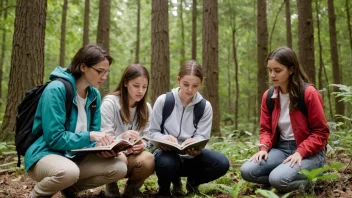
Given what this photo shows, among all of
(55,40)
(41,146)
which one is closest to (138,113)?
(41,146)

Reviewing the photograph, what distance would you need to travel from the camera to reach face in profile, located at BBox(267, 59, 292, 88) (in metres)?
3.26

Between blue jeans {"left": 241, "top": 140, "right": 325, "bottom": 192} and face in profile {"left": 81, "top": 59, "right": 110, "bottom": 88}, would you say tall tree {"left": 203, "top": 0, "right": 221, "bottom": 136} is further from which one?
face in profile {"left": 81, "top": 59, "right": 110, "bottom": 88}

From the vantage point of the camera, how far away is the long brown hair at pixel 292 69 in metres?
3.23

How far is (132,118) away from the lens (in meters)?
3.68

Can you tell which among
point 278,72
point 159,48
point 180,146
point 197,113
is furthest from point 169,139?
point 159,48

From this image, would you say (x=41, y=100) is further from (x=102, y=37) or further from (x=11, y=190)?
(x=102, y=37)

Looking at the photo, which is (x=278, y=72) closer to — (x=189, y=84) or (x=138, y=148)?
(x=189, y=84)

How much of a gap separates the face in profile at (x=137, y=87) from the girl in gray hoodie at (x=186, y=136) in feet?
0.74

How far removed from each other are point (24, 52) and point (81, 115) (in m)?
2.71

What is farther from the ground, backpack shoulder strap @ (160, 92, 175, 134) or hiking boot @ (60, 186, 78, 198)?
backpack shoulder strap @ (160, 92, 175, 134)

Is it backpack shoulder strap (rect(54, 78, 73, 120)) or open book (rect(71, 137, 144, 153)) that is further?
backpack shoulder strap (rect(54, 78, 73, 120))

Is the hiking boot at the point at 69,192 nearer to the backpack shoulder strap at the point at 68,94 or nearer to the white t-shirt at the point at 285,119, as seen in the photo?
the backpack shoulder strap at the point at 68,94

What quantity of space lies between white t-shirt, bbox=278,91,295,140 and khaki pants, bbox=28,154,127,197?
1.78 metres

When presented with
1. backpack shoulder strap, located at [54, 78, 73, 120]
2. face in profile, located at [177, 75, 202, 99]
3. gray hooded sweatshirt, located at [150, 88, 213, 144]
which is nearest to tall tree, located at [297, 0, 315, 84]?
gray hooded sweatshirt, located at [150, 88, 213, 144]
